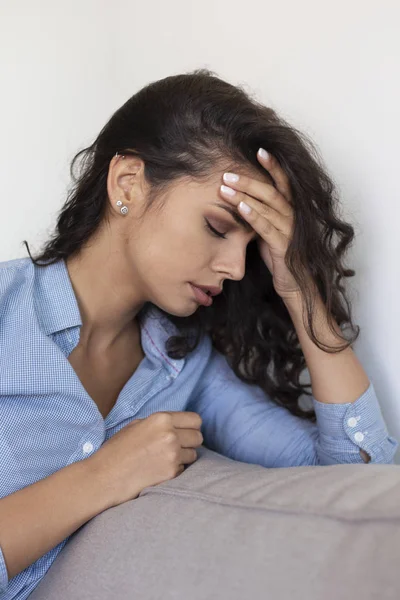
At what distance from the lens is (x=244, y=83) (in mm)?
1526

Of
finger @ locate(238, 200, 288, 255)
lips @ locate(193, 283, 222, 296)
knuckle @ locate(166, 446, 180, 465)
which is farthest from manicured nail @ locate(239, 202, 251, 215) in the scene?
knuckle @ locate(166, 446, 180, 465)

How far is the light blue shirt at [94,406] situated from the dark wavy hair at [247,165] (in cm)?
4

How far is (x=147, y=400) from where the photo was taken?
4.41ft

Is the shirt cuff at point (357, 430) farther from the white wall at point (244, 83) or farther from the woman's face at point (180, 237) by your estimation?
the woman's face at point (180, 237)

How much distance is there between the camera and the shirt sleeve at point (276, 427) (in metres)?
1.32

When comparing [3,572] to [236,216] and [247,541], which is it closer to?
[247,541]

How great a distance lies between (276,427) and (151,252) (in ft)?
1.53

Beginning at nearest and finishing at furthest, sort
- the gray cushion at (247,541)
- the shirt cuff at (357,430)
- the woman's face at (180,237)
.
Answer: the gray cushion at (247,541) → the woman's face at (180,237) → the shirt cuff at (357,430)

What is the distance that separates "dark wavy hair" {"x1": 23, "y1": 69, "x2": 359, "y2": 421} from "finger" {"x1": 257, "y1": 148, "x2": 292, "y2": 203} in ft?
0.03

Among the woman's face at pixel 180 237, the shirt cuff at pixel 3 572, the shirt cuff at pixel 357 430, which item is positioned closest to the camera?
the shirt cuff at pixel 3 572

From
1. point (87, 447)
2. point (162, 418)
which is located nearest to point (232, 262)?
point (162, 418)

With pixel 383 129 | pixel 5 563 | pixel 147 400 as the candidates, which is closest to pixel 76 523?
pixel 5 563

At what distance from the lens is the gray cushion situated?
694 mm

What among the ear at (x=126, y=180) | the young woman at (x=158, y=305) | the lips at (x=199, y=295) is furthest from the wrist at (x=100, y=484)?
the ear at (x=126, y=180)
